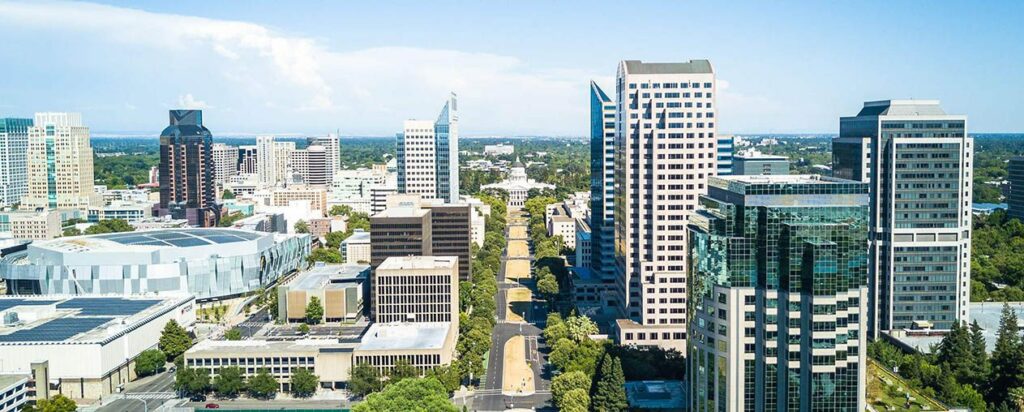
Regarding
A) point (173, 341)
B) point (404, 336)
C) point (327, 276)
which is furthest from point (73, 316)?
point (404, 336)

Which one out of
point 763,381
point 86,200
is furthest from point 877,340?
point 86,200

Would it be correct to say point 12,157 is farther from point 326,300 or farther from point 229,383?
point 229,383

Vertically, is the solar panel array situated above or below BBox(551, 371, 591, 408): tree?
above

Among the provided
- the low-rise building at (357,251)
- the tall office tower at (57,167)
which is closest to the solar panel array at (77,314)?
the low-rise building at (357,251)

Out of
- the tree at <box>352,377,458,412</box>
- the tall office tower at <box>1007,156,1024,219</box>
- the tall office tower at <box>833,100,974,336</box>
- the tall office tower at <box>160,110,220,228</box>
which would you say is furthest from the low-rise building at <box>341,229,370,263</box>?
the tall office tower at <box>1007,156,1024,219</box>

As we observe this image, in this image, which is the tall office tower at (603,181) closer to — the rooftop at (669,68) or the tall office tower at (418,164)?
the rooftop at (669,68)

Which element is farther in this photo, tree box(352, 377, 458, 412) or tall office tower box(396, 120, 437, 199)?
tall office tower box(396, 120, 437, 199)

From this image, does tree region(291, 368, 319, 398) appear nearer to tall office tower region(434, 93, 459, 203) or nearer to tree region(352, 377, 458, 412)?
tree region(352, 377, 458, 412)

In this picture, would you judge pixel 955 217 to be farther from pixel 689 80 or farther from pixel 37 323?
pixel 37 323
